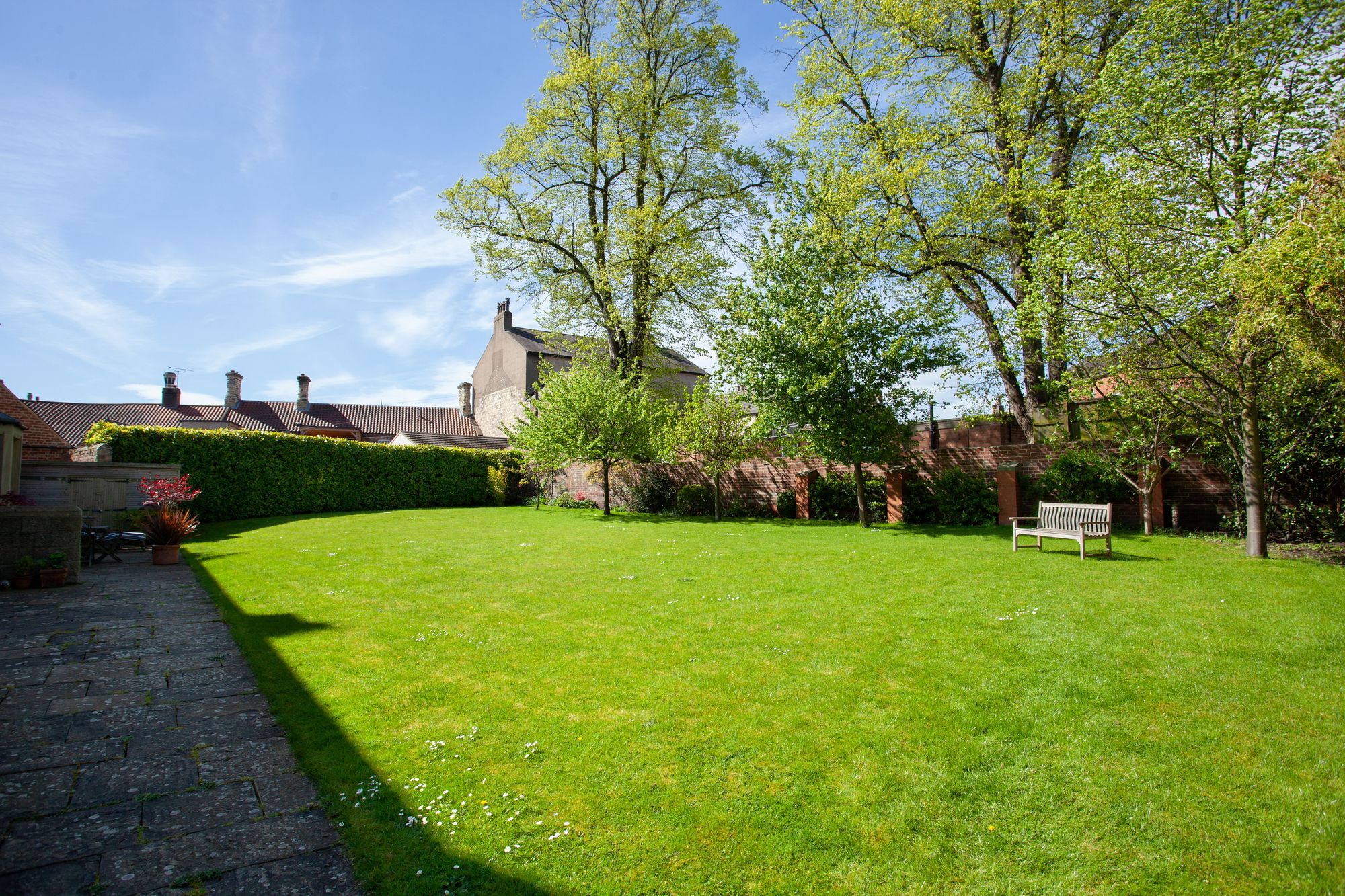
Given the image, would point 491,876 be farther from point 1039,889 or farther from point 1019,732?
point 1019,732

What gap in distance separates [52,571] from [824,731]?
1071 cm

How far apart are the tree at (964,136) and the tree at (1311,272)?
763cm

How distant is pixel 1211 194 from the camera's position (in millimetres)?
10828

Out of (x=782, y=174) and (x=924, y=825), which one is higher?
(x=782, y=174)

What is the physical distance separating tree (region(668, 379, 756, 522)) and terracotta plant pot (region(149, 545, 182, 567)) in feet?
44.2

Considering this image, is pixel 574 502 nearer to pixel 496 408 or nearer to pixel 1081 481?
pixel 1081 481

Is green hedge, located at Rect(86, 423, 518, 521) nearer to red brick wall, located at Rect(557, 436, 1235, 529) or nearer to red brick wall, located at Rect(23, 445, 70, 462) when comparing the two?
red brick wall, located at Rect(23, 445, 70, 462)

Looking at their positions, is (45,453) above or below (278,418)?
below

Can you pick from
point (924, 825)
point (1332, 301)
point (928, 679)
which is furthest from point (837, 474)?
point (924, 825)

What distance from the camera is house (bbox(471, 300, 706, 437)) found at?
39.4m

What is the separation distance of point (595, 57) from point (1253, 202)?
2112 cm

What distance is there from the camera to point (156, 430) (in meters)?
18.1

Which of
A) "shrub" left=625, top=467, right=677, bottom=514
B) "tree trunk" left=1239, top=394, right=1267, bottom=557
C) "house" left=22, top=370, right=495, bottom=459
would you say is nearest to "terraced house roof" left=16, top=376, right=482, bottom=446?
"house" left=22, top=370, right=495, bottom=459

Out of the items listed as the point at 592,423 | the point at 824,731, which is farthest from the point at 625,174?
the point at 824,731
